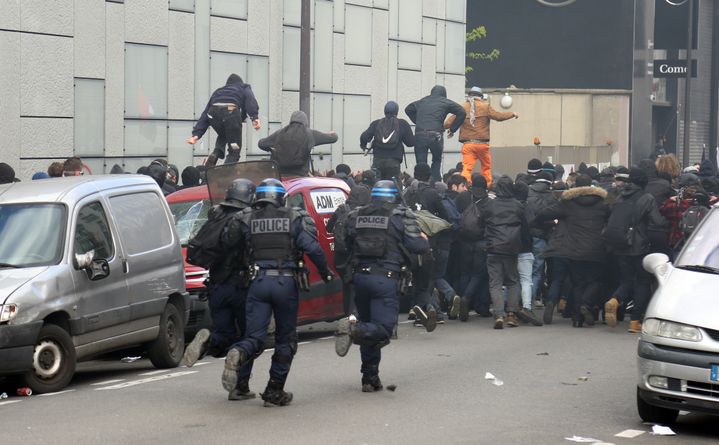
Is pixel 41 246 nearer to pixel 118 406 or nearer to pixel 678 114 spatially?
pixel 118 406

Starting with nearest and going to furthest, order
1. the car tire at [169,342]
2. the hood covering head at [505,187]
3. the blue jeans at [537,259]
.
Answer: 1. the car tire at [169,342]
2. the hood covering head at [505,187]
3. the blue jeans at [537,259]

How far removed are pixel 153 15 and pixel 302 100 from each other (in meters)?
3.03

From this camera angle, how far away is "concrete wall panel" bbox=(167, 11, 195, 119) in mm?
23641

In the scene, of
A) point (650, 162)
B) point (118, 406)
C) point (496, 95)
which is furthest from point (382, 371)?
point (496, 95)

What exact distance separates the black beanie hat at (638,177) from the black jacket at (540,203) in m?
1.12

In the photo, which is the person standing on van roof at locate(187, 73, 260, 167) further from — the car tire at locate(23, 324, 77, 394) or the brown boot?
the car tire at locate(23, 324, 77, 394)

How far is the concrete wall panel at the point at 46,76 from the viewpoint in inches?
814

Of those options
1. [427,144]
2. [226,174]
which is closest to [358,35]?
[427,144]

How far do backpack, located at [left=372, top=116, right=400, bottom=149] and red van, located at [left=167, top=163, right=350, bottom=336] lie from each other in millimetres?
5958

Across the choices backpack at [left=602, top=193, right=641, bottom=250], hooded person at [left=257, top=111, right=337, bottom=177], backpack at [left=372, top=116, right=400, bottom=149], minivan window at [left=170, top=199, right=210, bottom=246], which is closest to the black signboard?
backpack at [left=372, top=116, right=400, bottom=149]

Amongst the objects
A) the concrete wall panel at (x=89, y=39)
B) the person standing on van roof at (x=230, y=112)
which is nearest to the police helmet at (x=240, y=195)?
the person standing on van roof at (x=230, y=112)

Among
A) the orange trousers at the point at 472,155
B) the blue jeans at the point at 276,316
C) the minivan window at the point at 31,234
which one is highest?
the orange trousers at the point at 472,155

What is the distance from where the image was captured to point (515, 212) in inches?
703

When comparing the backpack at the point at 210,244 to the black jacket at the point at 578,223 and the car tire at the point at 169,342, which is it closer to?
the car tire at the point at 169,342
